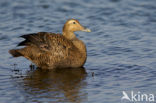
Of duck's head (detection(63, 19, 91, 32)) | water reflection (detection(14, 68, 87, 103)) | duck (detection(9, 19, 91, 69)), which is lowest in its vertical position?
water reflection (detection(14, 68, 87, 103))

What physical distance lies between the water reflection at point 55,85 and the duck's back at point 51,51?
233 mm

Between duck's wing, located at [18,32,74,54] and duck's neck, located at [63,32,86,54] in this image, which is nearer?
duck's wing, located at [18,32,74,54]

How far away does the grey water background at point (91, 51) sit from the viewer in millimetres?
7879

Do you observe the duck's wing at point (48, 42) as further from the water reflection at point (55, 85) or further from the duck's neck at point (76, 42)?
the water reflection at point (55, 85)

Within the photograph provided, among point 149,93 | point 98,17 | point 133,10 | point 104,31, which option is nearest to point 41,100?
point 149,93

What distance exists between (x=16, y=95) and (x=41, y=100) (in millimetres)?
666

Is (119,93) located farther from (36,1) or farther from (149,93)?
(36,1)

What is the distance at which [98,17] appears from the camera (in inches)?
593

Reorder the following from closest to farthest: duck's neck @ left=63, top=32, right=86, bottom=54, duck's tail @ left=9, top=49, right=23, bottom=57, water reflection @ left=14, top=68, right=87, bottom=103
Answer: water reflection @ left=14, top=68, right=87, bottom=103
duck's tail @ left=9, top=49, right=23, bottom=57
duck's neck @ left=63, top=32, right=86, bottom=54

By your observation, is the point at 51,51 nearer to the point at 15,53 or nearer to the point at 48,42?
the point at 48,42

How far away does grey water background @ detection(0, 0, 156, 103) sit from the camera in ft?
25.8

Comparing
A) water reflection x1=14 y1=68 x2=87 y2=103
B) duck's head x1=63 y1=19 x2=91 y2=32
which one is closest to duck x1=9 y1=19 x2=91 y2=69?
water reflection x1=14 y1=68 x2=87 y2=103

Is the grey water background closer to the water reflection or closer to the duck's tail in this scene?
the water reflection

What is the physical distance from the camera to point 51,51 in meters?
9.48
